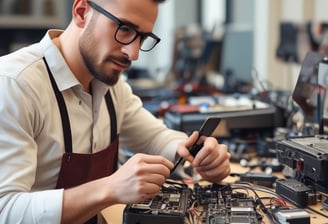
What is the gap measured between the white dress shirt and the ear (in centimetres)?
10

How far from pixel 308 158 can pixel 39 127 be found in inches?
26.6

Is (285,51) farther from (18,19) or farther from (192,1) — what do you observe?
(18,19)

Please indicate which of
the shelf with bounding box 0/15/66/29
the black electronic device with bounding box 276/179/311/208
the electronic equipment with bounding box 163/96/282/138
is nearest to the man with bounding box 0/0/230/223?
the black electronic device with bounding box 276/179/311/208

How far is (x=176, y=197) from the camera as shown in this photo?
1.26 m

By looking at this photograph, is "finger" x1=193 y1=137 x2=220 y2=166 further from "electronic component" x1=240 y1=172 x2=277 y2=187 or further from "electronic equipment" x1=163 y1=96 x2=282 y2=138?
"electronic equipment" x1=163 y1=96 x2=282 y2=138

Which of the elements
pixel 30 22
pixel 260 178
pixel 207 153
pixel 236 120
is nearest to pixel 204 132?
pixel 207 153

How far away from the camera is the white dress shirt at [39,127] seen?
114 cm

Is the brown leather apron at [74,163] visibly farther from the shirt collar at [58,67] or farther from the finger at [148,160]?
the finger at [148,160]

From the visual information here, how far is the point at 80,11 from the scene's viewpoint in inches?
53.1

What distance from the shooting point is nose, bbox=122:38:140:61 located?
131 centimetres

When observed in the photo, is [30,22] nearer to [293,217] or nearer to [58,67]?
[58,67]

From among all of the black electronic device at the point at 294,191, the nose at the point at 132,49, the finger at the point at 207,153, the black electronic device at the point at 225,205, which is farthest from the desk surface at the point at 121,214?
the nose at the point at 132,49

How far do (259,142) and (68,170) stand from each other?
2.72ft

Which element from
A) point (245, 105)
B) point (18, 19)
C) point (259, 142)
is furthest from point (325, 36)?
point (18, 19)
